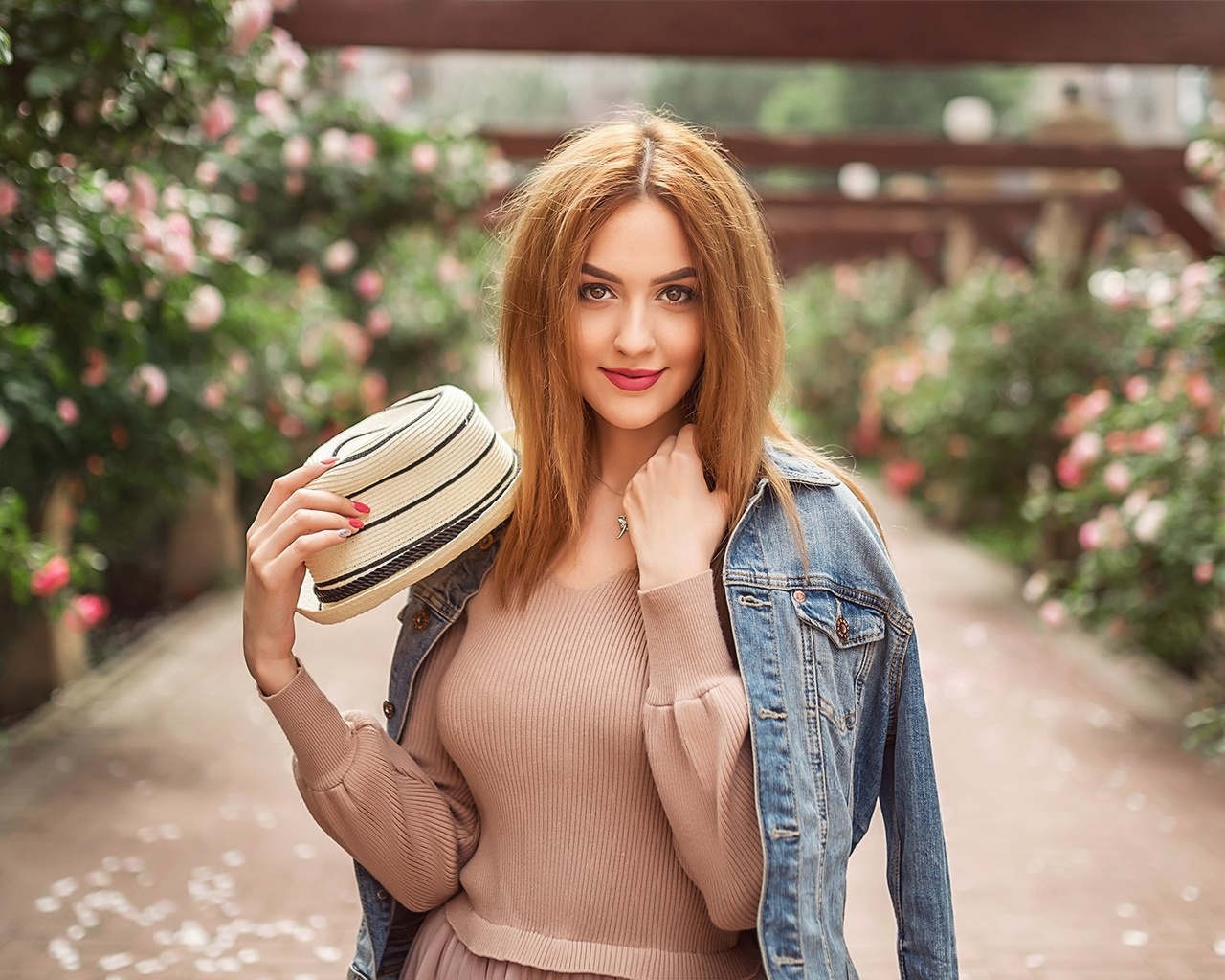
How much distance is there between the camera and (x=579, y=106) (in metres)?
56.4

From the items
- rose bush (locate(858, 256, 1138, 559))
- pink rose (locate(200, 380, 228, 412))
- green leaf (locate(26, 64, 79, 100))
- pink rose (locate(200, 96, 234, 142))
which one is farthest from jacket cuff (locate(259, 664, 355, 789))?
rose bush (locate(858, 256, 1138, 559))

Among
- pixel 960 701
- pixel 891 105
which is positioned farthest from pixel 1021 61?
pixel 891 105

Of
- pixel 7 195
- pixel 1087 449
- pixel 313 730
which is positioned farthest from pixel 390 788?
pixel 1087 449

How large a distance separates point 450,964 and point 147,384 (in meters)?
3.61

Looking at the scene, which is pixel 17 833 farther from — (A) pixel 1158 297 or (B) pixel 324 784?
(A) pixel 1158 297

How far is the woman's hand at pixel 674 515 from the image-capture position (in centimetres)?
173

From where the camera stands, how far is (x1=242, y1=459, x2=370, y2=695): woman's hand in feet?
5.53

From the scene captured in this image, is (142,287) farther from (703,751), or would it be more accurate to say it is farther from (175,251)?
(703,751)

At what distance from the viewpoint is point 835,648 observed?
1729 mm

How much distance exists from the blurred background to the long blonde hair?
1.20ft

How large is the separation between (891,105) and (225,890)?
24666mm

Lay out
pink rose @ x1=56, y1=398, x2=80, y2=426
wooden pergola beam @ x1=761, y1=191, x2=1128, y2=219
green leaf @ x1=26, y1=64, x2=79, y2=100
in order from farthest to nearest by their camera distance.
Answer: wooden pergola beam @ x1=761, y1=191, x2=1128, y2=219 < pink rose @ x1=56, y1=398, x2=80, y2=426 < green leaf @ x1=26, y1=64, x2=79, y2=100

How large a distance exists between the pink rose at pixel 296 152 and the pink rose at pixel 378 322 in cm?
110

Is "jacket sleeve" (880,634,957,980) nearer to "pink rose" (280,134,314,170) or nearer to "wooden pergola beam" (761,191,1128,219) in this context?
"pink rose" (280,134,314,170)
